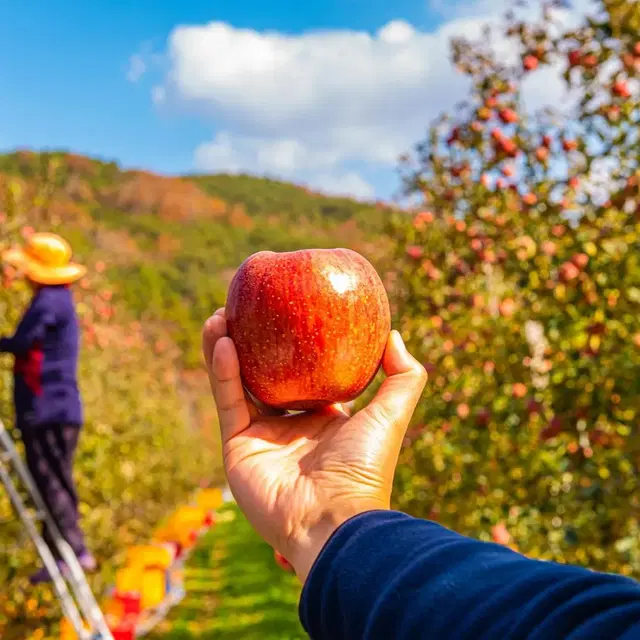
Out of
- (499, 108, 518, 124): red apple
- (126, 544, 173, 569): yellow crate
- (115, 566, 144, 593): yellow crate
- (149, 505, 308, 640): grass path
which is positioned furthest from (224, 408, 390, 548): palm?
(126, 544, 173, 569): yellow crate

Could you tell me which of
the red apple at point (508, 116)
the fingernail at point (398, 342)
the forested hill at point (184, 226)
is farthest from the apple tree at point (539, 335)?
the forested hill at point (184, 226)

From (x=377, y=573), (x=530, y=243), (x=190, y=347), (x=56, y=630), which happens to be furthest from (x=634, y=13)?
(x=190, y=347)

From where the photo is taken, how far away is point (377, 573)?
84cm

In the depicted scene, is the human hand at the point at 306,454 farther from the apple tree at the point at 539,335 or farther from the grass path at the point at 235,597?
the grass path at the point at 235,597

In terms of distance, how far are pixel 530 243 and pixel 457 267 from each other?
0.84 m

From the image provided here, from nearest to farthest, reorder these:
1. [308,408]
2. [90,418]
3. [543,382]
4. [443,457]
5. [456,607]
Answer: [456,607] < [308,408] < [543,382] < [443,457] < [90,418]

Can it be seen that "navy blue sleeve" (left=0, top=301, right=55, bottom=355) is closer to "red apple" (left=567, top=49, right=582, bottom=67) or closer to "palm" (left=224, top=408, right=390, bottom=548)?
"palm" (left=224, top=408, right=390, bottom=548)

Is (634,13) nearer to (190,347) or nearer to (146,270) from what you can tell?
(190,347)

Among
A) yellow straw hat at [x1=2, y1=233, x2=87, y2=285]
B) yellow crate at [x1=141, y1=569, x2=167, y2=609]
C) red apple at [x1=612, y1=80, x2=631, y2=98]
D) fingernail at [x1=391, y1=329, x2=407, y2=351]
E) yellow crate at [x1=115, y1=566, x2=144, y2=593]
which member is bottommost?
yellow crate at [x1=141, y1=569, x2=167, y2=609]

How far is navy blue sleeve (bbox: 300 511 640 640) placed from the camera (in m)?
0.67

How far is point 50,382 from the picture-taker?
3596 millimetres

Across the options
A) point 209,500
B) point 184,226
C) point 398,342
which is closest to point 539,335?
point 398,342

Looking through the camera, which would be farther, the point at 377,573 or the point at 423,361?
the point at 423,361

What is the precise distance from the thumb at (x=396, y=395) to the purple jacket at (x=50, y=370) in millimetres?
2436
